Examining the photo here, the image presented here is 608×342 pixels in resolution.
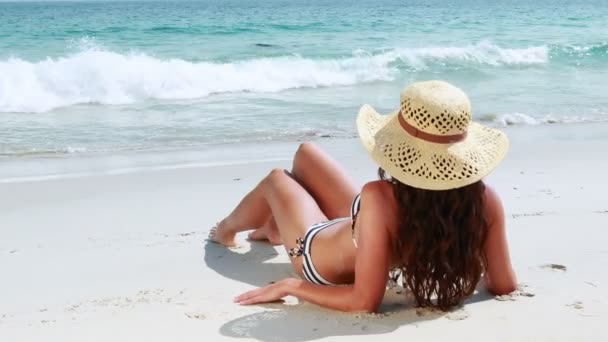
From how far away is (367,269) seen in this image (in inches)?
106

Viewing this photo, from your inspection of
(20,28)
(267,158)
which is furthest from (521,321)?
(20,28)

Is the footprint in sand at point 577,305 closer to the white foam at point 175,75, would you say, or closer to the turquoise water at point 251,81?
the turquoise water at point 251,81

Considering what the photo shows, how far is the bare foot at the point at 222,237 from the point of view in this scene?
3924mm

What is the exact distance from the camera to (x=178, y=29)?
2430 centimetres

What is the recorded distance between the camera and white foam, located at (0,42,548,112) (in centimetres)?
1079

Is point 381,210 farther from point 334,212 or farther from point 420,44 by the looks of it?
point 420,44

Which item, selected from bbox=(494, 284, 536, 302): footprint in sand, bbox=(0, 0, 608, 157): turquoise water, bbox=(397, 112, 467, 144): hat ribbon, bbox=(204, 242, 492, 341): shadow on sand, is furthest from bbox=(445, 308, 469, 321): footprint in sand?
bbox=(0, 0, 608, 157): turquoise water

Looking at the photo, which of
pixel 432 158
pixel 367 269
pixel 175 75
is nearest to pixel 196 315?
pixel 367 269

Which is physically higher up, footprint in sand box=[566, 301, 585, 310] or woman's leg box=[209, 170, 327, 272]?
woman's leg box=[209, 170, 327, 272]

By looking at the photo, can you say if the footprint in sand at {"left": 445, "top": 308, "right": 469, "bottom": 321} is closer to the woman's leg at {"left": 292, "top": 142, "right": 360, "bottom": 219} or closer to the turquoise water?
the woman's leg at {"left": 292, "top": 142, "right": 360, "bottom": 219}

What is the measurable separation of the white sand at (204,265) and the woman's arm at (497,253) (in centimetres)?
6

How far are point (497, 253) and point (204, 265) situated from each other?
1.48 m

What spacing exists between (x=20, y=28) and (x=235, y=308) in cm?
2397

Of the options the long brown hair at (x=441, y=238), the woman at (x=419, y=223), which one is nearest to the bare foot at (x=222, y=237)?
the woman at (x=419, y=223)
